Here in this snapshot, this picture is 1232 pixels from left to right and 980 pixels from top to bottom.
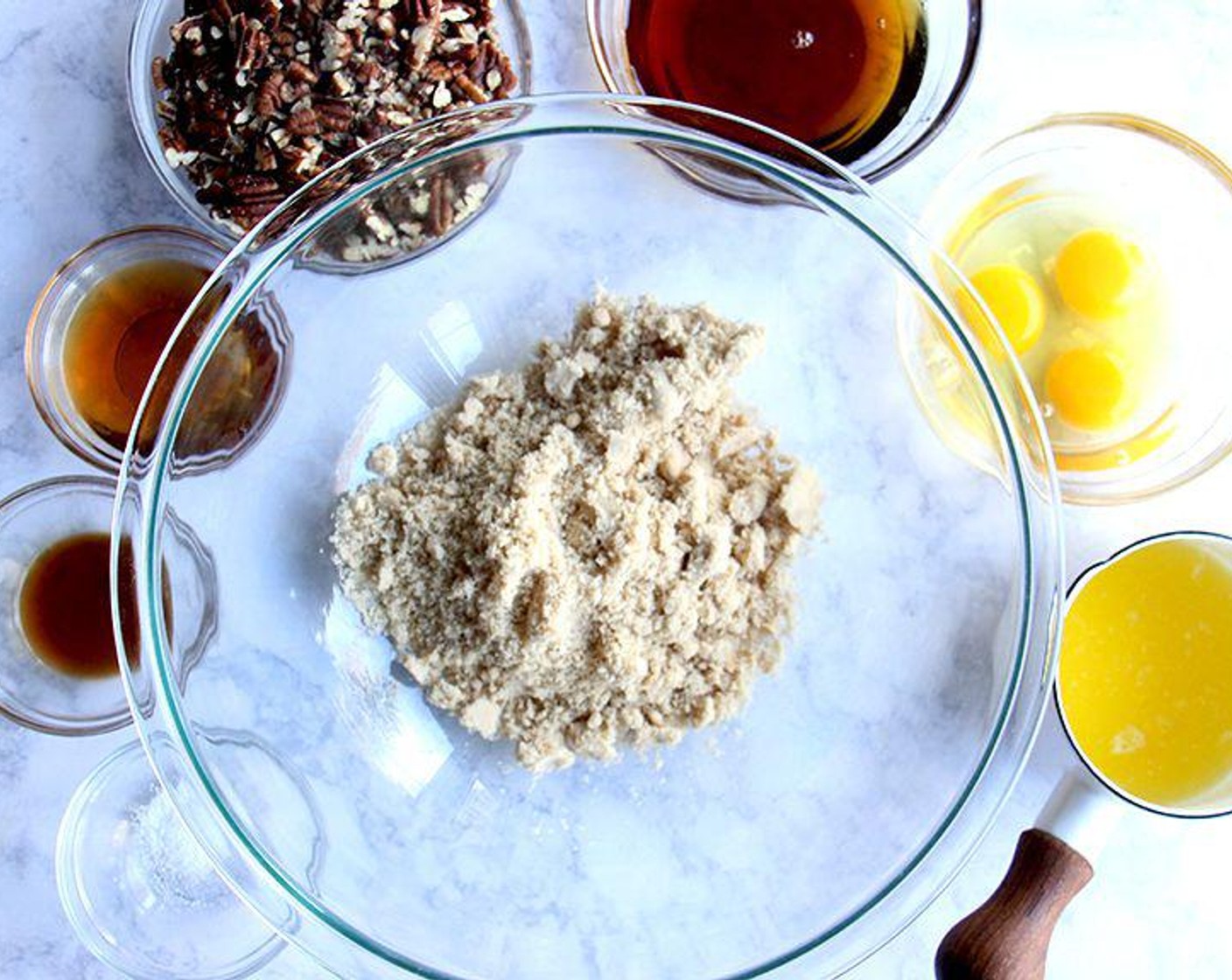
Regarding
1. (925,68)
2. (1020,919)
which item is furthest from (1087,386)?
(1020,919)

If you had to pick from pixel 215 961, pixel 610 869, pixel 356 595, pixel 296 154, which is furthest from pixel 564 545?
pixel 215 961

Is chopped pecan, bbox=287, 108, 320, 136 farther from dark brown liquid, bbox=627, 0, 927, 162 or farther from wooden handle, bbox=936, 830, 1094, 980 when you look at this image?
wooden handle, bbox=936, 830, 1094, 980

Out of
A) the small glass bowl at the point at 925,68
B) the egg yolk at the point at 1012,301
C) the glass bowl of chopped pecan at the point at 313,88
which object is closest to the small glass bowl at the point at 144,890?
the glass bowl of chopped pecan at the point at 313,88

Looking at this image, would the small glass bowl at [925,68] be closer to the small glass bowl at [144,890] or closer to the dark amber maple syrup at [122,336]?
the dark amber maple syrup at [122,336]

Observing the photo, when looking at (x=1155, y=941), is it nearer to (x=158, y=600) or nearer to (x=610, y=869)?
(x=610, y=869)

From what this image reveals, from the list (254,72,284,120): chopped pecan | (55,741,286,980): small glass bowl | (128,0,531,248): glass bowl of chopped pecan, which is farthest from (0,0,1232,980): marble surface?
(254,72,284,120): chopped pecan
